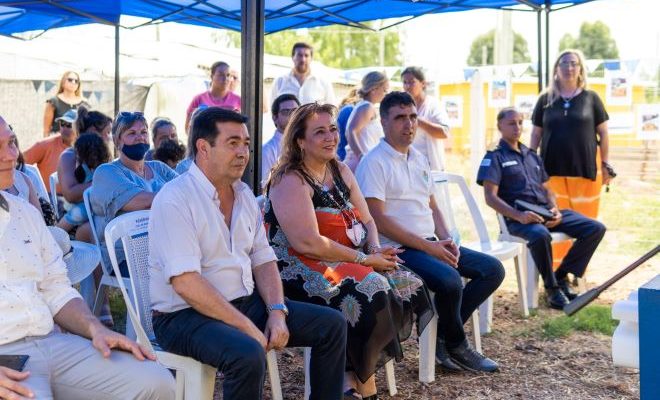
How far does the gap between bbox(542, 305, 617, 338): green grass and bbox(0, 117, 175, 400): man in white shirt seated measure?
3.37 m

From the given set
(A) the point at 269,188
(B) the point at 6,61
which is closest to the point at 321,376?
(A) the point at 269,188

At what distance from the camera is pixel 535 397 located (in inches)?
168

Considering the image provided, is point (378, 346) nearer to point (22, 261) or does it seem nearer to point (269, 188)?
point (269, 188)

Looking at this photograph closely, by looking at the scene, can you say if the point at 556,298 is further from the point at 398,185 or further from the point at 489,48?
the point at 489,48

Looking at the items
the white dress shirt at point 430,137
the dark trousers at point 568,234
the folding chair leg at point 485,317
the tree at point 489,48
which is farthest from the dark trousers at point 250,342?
the tree at point 489,48

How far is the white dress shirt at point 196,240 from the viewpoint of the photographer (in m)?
3.06

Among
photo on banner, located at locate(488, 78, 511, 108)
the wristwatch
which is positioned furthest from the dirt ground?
photo on banner, located at locate(488, 78, 511, 108)

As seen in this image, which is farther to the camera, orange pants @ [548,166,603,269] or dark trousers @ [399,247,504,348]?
orange pants @ [548,166,603,269]

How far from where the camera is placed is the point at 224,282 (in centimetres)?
324

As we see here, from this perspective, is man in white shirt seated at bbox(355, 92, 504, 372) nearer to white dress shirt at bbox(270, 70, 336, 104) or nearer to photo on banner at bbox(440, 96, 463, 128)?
white dress shirt at bbox(270, 70, 336, 104)

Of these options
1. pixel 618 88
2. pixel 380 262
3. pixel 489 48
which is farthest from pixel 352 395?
pixel 489 48

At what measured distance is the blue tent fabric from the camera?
24.8ft

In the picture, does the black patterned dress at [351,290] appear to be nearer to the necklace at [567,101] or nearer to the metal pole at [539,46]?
the necklace at [567,101]

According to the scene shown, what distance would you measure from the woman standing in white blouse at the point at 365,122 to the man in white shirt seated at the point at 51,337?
393 cm
